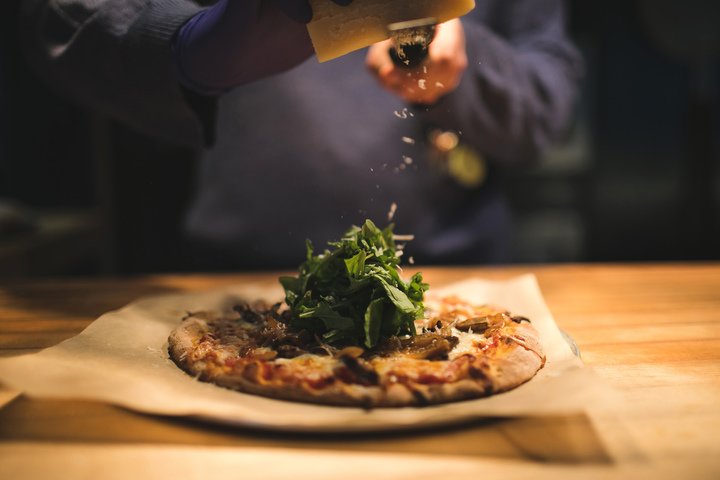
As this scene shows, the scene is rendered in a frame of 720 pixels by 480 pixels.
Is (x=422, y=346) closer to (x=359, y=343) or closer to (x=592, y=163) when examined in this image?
(x=359, y=343)

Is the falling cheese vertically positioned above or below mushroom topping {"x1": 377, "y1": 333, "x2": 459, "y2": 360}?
above

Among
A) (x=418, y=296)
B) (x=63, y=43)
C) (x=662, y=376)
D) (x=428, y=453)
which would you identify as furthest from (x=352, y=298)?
(x=63, y=43)

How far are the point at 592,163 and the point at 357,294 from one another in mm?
5075

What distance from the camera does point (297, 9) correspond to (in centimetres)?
155

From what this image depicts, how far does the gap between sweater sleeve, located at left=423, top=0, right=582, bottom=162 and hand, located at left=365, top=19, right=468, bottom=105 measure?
0.26m

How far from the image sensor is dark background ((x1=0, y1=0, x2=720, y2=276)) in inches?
185

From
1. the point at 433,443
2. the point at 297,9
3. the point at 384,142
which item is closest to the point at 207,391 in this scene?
the point at 433,443

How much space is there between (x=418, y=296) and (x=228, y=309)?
0.66 meters

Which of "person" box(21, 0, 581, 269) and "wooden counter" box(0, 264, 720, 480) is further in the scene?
"person" box(21, 0, 581, 269)

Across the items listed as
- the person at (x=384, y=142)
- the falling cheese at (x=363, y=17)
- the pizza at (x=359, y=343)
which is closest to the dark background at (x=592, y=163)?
the person at (x=384, y=142)

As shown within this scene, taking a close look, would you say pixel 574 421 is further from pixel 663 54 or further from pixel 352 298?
pixel 663 54

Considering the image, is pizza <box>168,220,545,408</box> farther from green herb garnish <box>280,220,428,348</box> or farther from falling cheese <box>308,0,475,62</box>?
falling cheese <box>308,0,475,62</box>

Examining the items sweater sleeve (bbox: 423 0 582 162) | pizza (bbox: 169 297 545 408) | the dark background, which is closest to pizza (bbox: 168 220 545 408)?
pizza (bbox: 169 297 545 408)

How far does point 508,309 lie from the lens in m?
2.05
